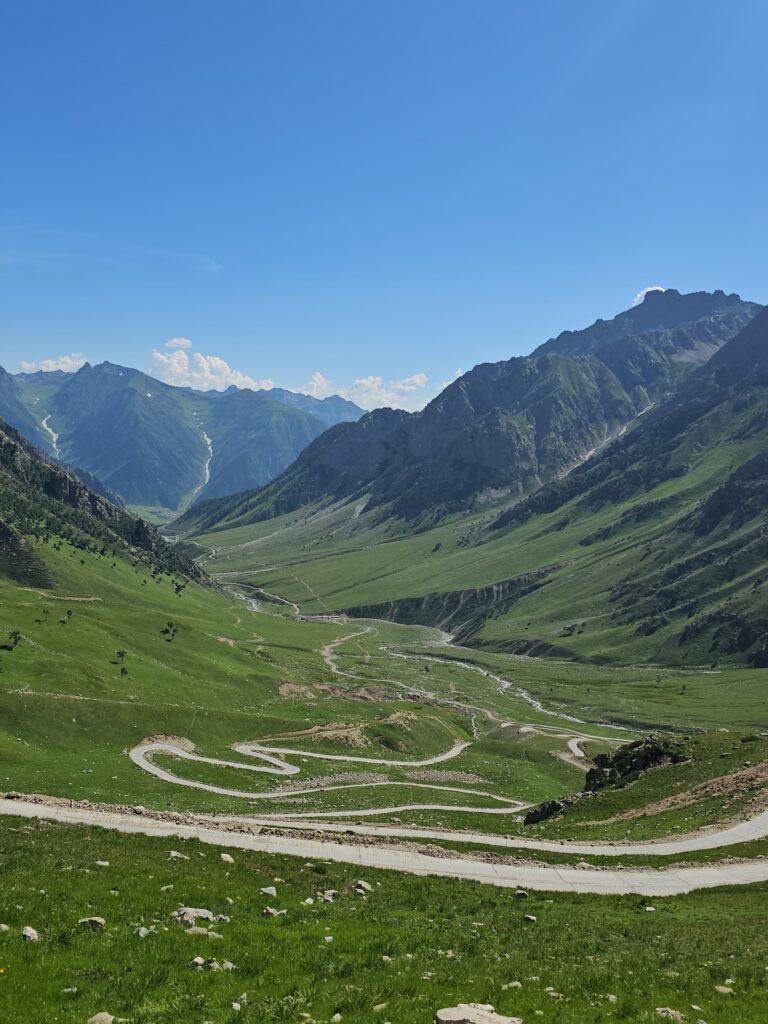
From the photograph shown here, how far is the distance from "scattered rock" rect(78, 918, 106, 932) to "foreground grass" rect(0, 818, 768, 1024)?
483 mm

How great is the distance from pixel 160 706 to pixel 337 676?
294 ft

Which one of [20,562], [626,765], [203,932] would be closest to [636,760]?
[626,765]

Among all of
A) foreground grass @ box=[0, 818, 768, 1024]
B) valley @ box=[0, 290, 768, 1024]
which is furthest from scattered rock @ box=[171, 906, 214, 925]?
foreground grass @ box=[0, 818, 768, 1024]

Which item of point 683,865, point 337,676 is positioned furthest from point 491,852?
point 337,676

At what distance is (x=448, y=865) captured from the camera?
39.3m

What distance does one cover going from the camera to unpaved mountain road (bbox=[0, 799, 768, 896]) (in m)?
36.5

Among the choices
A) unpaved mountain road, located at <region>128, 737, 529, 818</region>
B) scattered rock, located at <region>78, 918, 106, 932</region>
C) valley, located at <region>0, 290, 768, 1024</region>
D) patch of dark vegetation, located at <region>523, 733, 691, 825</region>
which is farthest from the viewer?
unpaved mountain road, located at <region>128, 737, 529, 818</region>

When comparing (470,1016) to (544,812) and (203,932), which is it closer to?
(203,932)

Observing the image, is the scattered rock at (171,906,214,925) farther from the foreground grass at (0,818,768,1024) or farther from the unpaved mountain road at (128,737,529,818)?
the unpaved mountain road at (128,737,529,818)

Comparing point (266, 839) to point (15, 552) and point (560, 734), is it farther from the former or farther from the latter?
point (15, 552)

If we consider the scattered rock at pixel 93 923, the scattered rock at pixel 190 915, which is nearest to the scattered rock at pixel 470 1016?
the scattered rock at pixel 190 915

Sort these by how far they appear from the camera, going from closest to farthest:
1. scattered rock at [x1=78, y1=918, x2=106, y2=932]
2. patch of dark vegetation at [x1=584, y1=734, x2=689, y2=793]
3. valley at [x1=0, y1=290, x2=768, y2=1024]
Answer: valley at [x1=0, y1=290, x2=768, y2=1024], scattered rock at [x1=78, y1=918, x2=106, y2=932], patch of dark vegetation at [x1=584, y1=734, x2=689, y2=793]

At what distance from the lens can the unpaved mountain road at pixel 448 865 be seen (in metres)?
36.5

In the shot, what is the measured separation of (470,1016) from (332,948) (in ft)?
22.0
